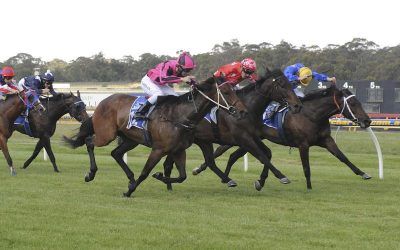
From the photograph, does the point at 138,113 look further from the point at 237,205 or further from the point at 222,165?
the point at 222,165

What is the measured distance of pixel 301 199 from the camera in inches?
400

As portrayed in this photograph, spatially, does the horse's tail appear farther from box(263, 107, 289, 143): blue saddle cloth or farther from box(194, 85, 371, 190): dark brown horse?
box(194, 85, 371, 190): dark brown horse

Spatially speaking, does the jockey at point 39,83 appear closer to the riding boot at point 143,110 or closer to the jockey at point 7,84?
the jockey at point 7,84

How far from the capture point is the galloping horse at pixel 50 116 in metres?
14.5

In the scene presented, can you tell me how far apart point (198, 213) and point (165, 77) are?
97.3 inches

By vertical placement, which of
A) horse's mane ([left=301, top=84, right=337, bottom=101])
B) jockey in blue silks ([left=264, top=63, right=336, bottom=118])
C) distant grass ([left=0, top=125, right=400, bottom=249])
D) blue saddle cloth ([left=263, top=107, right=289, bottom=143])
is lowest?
distant grass ([left=0, top=125, right=400, bottom=249])

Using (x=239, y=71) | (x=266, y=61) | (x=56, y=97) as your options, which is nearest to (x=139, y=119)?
(x=239, y=71)

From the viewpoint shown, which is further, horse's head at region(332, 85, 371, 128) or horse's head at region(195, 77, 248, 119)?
horse's head at region(332, 85, 371, 128)

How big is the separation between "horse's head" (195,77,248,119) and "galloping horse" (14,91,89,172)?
17.6ft

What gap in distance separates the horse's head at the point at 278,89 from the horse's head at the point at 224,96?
1.02 meters

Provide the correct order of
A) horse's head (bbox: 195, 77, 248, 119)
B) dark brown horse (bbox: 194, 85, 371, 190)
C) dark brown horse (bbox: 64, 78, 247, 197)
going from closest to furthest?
horse's head (bbox: 195, 77, 248, 119), dark brown horse (bbox: 64, 78, 247, 197), dark brown horse (bbox: 194, 85, 371, 190)

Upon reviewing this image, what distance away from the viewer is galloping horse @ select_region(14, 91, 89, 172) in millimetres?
14508

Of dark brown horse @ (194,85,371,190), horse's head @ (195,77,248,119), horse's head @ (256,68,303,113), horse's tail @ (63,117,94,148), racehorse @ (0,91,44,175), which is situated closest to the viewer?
horse's head @ (195,77,248,119)

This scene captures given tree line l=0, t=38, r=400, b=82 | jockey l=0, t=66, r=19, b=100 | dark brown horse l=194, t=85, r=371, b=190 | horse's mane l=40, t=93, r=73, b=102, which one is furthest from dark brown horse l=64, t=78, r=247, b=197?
tree line l=0, t=38, r=400, b=82
